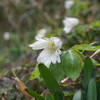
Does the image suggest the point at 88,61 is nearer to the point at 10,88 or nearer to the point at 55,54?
the point at 55,54

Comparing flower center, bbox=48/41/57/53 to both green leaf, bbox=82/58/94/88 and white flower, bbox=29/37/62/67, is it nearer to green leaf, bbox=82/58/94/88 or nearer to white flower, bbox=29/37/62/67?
white flower, bbox=29/37/62/67

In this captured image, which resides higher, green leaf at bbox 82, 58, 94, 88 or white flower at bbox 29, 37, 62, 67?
white flower at bbox 29, 37, 62, 67

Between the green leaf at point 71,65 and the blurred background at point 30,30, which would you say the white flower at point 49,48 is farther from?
the blurred background at point 30,30

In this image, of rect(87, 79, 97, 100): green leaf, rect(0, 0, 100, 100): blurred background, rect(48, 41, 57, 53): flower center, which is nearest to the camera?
rect(87, 79, 97, 100): green leaf

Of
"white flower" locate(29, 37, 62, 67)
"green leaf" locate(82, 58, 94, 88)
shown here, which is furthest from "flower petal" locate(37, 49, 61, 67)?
"green leaf" locate(82, 58, 94, 88)

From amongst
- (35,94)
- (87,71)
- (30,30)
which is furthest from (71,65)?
(30,30)

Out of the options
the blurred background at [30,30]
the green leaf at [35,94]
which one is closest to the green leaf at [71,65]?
the green leaf at [35,94]

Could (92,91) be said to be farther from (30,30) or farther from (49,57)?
(30,30)
